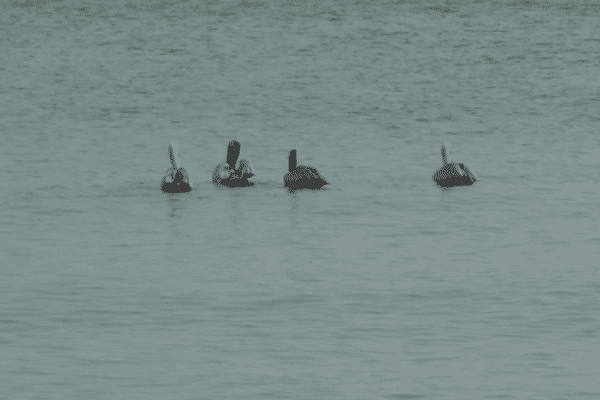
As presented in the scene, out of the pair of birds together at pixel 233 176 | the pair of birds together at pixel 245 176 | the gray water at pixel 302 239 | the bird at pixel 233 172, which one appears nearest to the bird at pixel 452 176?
the pair of birds together at pixel 245 176

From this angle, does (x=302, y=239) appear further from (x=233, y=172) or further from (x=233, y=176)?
(x=233, y=172)

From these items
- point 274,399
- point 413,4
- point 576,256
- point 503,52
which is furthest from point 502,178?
point 413,4

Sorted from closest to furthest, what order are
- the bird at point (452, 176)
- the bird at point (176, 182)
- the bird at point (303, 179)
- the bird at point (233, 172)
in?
the bird at point (176, 182)
the bird at point (303, 179)
the bird at point (233, 172)
the bird at point (452, 176)

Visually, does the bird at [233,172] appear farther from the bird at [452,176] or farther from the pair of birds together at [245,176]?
the bird at [452,176]

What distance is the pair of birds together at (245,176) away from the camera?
30.1 meters

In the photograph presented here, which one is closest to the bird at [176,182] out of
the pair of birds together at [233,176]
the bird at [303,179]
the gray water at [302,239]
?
the pair of birds together at [233,176]

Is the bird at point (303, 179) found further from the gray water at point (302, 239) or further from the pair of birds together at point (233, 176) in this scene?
the gray water at point (302, 239)

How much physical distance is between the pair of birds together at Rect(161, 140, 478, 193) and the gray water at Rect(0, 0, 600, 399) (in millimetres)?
297

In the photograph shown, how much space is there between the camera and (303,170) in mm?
30484

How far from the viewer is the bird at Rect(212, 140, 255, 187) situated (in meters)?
30.9

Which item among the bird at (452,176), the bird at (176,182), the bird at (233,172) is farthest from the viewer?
the bird at (452,176)

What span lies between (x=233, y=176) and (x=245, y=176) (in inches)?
10.8

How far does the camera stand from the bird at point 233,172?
101 feet

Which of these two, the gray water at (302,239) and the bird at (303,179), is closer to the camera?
the gray water at (302,239)
